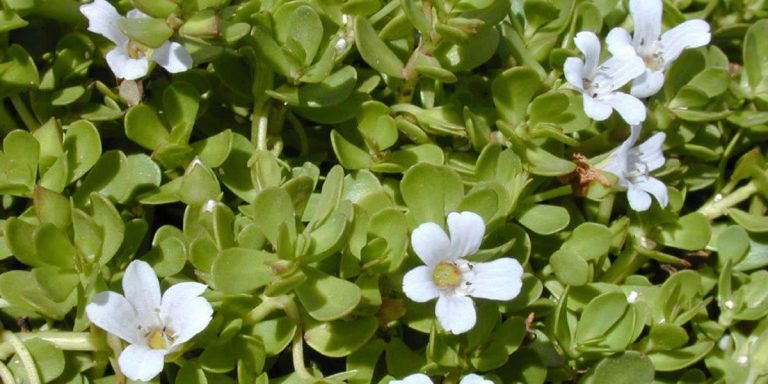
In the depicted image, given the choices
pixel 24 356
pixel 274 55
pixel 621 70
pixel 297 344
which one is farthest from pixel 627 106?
pixel 24 356

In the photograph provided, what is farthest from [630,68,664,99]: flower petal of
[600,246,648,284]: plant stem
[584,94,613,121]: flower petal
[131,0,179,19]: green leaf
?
[131,0,179,19]: green leaf

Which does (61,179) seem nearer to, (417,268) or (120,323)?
(120,323)

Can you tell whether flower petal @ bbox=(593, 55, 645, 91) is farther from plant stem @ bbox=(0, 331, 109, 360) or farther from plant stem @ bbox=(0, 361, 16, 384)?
plant stem @ bbox=(0, 361, 16, 384)

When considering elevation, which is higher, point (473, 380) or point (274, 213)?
point (274, 213)

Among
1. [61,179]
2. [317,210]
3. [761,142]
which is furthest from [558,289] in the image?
[61,179]

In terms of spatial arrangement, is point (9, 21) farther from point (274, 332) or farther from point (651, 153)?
point (651, 153)

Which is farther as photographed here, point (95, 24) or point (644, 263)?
point (644, 263)
